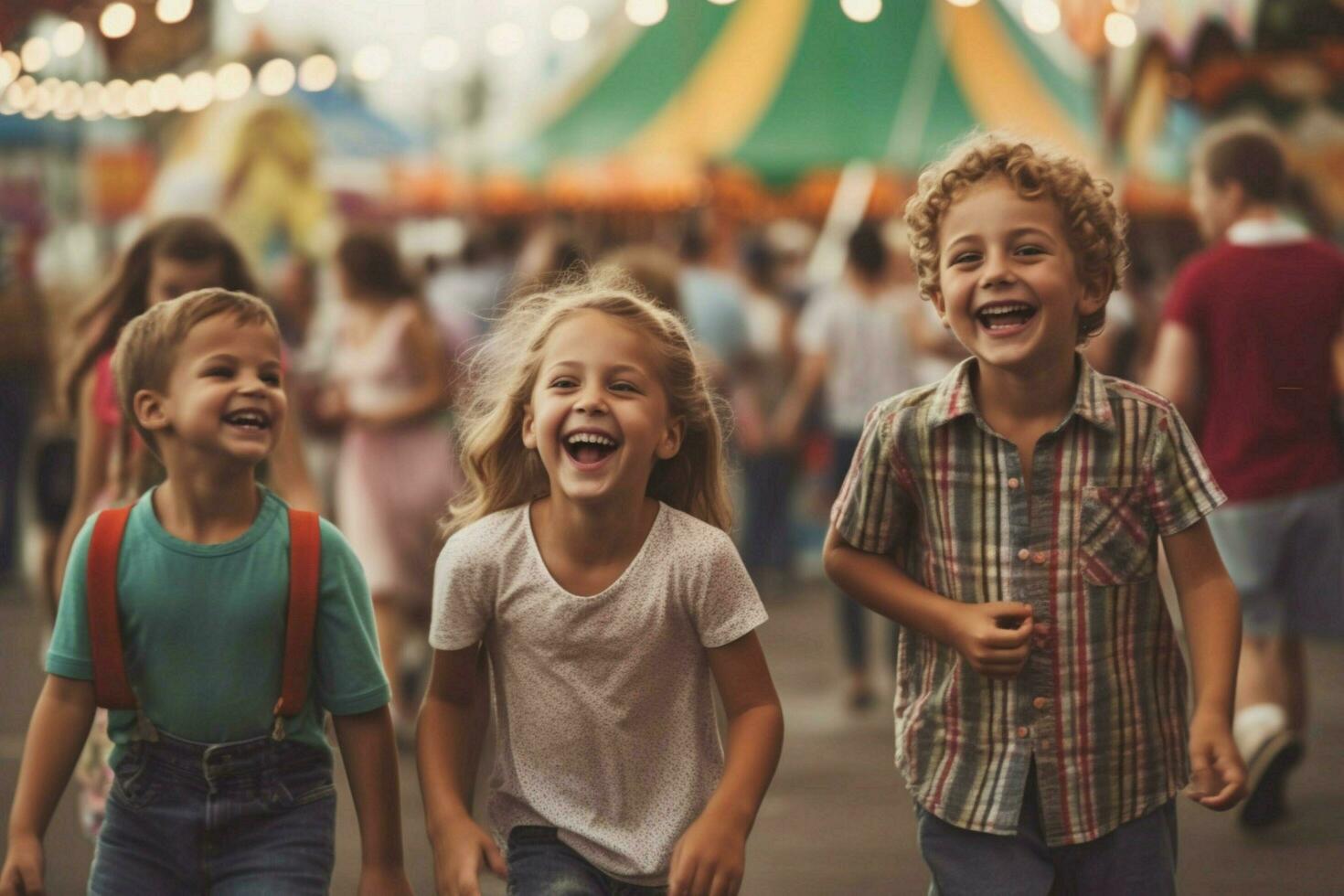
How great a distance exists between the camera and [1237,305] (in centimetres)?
581

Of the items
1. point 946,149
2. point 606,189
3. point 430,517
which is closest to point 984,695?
point 946,149

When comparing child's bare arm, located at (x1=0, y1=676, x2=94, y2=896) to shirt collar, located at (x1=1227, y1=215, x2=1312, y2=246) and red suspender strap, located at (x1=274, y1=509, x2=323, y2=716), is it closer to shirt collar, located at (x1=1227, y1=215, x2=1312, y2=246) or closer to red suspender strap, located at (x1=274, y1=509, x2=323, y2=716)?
red suspender strap, located at (x1=274, y1=509, x2=323, y2=716)

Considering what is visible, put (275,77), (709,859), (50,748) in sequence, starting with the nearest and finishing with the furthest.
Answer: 1. (709,859)
2. (50,748)
3. (275,77)

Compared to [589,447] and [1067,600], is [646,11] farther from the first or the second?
[1067,600]

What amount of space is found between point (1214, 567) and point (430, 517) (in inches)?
174

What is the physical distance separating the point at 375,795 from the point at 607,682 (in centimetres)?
43

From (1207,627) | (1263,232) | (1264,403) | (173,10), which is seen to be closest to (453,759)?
(1207,627)

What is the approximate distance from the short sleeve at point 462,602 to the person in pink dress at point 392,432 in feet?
13.2

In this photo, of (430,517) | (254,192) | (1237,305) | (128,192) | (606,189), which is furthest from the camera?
(606,189)

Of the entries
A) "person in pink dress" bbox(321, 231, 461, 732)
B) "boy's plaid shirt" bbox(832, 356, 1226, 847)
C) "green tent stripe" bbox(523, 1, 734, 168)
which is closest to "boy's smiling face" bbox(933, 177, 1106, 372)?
"boy's plaid shirt" bbox(832, 356, 1226, 847)

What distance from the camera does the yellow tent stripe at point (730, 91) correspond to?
15820 millimetres

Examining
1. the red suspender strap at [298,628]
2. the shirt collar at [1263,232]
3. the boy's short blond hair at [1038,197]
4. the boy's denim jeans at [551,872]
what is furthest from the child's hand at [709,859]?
the shirt collar at [1263,232]

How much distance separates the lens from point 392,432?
23.6ft

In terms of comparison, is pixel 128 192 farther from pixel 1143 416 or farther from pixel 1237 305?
pixel 1143 416
